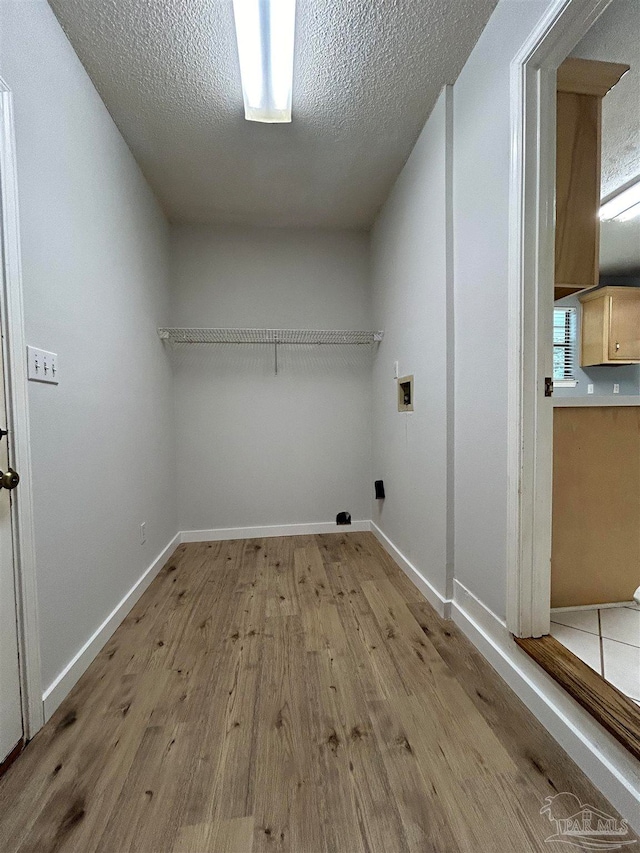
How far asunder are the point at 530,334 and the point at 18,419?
173cm

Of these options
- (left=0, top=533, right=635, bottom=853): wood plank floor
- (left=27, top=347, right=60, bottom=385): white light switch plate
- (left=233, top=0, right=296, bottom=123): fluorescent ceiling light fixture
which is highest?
(left=233, top=0, right=296, bottom=123): fluorescent ceiling light fixture

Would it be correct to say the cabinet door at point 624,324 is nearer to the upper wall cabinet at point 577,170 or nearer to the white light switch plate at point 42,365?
the upper wall cabinet at point 577,170

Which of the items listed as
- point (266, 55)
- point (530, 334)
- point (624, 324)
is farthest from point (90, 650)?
point (624, 324)

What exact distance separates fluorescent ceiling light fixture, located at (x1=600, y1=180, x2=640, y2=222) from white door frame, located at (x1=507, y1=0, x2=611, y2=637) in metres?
2.24

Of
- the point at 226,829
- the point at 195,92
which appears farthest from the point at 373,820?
the point at 195,92

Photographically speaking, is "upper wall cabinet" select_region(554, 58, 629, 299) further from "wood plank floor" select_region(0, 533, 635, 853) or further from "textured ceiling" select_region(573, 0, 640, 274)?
"wood plank floor" select_region(0, 533, 635, 853)

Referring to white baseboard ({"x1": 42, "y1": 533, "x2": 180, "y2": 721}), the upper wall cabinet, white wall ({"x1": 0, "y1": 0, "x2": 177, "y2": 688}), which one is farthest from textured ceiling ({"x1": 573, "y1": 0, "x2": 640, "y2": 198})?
white baseboard ({"x1": 42, "y1": 533, "x2": 180, "y2": 721})

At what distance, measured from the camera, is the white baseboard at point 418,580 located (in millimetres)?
1658

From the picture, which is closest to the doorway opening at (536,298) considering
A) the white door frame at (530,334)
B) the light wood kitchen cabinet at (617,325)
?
the white door frame at (530,334)

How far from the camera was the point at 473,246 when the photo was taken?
1.47 m

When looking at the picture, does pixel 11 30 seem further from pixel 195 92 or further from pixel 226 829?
pixel 226 829

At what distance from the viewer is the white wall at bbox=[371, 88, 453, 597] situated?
1.68 m

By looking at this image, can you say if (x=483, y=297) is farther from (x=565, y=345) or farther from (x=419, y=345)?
(x=565, y=345)

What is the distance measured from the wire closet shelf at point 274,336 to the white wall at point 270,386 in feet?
0.25
